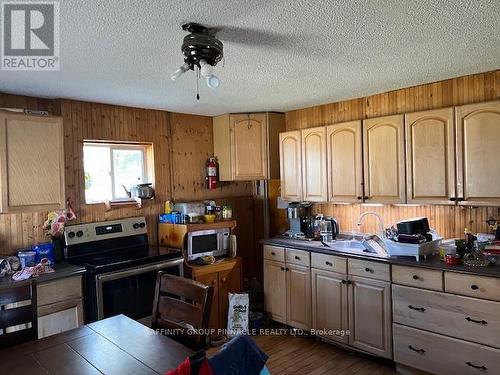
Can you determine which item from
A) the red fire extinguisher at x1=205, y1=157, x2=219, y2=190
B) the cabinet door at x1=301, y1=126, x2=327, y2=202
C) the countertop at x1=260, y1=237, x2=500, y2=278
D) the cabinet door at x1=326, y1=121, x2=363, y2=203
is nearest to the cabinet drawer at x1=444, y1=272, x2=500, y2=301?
the countertop at x1=260, y1=237, x2=500, y2=278

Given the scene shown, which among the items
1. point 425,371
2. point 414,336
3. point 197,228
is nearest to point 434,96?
point 414,336

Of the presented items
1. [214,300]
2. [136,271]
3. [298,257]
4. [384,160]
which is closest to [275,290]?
[298,257]

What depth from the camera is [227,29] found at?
1.77 metres

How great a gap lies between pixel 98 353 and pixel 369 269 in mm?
2059

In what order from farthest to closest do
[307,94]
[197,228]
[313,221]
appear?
[313,221] → [197,228] → [307,94]

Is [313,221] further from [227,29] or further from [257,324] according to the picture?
[227,29]

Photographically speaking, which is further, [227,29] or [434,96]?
[434,96]

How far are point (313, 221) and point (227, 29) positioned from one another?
7.82 feet

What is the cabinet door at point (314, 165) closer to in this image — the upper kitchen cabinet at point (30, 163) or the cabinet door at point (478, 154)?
the cabinet door at point (478, 154)

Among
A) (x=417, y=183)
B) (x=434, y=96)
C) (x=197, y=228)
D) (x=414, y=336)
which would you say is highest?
(x=434, y=96)

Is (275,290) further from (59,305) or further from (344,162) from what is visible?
(59,305)

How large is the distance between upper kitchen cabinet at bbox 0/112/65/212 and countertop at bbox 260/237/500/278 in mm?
1999

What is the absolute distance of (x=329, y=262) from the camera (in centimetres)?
312

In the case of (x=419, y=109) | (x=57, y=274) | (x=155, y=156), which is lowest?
(x=57, y=274)
